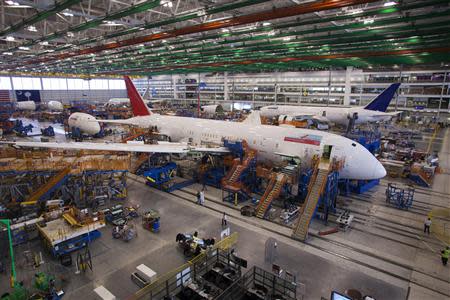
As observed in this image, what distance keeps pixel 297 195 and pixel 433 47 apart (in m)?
24.2

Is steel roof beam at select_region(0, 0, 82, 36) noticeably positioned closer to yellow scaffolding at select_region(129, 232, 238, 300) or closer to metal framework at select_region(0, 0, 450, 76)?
metal framework at select_region(0, 0, 450, 76)

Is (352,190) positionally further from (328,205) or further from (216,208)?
(216,208)

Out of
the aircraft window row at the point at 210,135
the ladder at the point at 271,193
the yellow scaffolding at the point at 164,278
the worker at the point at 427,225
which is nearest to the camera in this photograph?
the yellow scaffolding at the point at 164,278

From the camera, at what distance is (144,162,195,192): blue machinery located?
2044 cm

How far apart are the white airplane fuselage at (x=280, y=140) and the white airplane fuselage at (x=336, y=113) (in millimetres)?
21870

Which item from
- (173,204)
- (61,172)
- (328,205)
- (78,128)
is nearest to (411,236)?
(328,205)

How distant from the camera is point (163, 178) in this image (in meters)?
21.1

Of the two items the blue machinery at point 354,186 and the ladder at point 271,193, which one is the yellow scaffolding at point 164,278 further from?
the blue machinery at point 354,186

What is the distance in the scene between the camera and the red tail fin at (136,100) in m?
30.1

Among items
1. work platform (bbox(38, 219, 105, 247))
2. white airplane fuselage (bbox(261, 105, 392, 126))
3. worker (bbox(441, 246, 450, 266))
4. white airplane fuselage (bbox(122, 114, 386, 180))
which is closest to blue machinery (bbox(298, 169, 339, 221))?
white airplane fuselage (bbox(122, 114, 386, 180))

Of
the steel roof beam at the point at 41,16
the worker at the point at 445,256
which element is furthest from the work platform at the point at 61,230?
the worker at the point at 445,256

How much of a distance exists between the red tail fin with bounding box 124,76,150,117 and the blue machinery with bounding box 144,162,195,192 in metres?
11.7

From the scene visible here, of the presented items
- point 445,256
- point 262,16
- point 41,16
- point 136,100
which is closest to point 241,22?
point 262,16

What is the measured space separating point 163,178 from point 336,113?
31.1m
